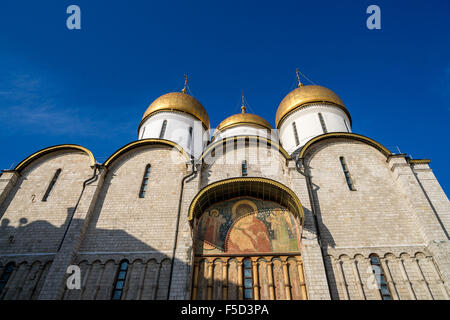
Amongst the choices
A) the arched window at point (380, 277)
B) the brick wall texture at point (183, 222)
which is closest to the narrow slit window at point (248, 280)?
the brick wall texture at point (183, 222)

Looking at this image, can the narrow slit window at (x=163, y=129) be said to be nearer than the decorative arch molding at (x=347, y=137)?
No

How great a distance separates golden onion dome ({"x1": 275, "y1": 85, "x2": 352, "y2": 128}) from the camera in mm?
13633

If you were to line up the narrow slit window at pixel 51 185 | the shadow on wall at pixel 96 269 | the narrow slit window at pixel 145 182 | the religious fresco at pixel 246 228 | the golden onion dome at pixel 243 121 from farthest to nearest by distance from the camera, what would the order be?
the golden onion dome at pixel 243 121 → the narrow slit window at pixel 51 185 → the narrow slit window at pixel 145 182 → the religious fresco at pixel 246 228 → the shadow on wall at pixel 96 269

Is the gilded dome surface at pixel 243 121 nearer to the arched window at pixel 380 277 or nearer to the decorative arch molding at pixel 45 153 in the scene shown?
the decorative arch molding at pixel 45 153

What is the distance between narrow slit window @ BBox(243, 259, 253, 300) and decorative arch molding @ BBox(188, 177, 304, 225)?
6.09 feet

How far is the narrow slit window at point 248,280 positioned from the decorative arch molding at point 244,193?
1.85 m

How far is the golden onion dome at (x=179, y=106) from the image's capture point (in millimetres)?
14242

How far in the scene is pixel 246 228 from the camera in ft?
28.8

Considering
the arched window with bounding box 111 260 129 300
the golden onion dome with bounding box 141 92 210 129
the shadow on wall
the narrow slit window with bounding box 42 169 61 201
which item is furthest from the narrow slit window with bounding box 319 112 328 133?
the narrow slit window with bounding box 42 169 61 201

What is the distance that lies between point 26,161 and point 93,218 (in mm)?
4197

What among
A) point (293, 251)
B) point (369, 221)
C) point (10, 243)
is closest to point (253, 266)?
point (293, 251)

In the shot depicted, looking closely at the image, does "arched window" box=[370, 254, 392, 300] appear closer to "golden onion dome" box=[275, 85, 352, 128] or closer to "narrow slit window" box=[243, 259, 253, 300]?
"narrow slit window" box=[243, 259, 253, 300]

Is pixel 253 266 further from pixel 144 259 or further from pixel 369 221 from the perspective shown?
pixel 369 221

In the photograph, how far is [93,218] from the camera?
927cm
